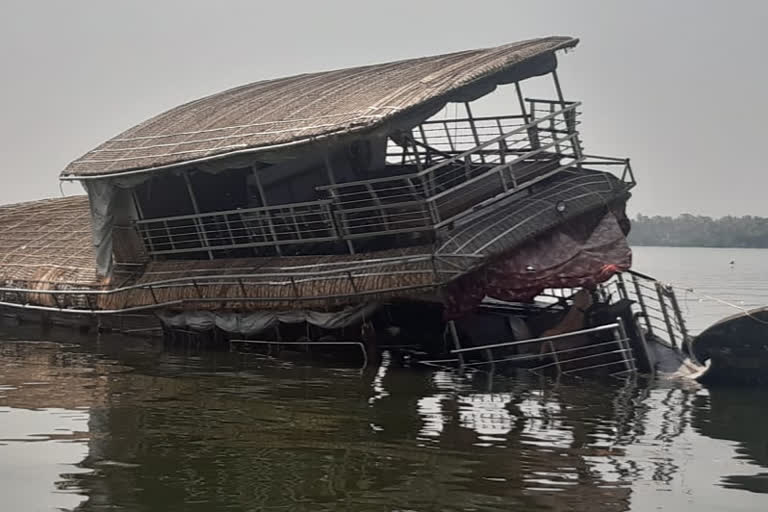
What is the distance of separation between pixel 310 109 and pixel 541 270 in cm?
452

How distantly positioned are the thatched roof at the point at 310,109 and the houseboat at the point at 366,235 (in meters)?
0.05

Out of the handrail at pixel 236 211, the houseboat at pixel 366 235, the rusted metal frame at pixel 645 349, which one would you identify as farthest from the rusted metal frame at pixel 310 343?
the rusted metal frame at pixel 645 349

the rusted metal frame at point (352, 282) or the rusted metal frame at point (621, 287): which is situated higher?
the rusted metal frame at point (352, 282)

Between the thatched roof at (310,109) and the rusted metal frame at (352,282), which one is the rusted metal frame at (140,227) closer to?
the thatched roof at (310,109)

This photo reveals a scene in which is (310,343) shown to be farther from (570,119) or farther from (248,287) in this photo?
(570,119)

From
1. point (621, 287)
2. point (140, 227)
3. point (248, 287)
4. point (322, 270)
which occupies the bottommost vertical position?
point (621, 287)

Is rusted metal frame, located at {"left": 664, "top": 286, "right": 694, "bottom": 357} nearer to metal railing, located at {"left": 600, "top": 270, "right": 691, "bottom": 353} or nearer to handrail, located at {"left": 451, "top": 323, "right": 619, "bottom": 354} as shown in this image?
metal railing, located at {"left": 600, "top": 270, "right": 691, "bottom": 353}

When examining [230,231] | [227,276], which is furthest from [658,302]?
[230,231]

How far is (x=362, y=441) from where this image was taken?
9.38 metres

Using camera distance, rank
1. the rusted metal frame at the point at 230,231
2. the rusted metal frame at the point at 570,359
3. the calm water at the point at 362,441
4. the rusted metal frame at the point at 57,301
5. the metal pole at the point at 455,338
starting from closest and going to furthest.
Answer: the calm water at the point at 362,441, the rusted metal frame at the point at 570,359, the metal pole at the point at 455,338, the rusted metal frame at the point at 230,231, the rusted metal frame at the point at 57,301

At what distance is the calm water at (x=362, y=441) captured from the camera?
7508mm

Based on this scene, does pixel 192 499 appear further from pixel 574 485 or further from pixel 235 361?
pixel 235 361

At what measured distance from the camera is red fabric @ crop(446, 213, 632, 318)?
13398 mm

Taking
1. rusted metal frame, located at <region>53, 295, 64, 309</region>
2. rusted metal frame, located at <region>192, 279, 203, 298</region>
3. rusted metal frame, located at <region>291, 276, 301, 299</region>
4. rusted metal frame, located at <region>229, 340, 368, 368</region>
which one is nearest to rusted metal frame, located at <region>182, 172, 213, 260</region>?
rusted metal frame, located at <region>192, 279, 203, 298</region>
